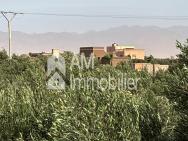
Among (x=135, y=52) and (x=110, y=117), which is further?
(x=135, y=52)

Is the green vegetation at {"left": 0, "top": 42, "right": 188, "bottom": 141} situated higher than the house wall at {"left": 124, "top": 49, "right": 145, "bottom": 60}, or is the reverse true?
the house wall at {"left": 124, "top": 49, "right": 145, "bottom": 60}

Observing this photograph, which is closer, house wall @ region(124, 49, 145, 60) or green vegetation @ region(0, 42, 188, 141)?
green vegetation @ region(0, 42, 188, 141)

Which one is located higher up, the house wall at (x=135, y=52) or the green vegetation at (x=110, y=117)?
the house wall at (x=135, y=52)

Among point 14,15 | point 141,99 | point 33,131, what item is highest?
point 14,15

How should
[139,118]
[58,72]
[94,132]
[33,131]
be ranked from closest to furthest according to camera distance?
[94,132] < [139,118] < [33,131] < [58,72]

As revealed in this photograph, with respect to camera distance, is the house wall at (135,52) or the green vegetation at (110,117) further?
the house wall at (135,52)

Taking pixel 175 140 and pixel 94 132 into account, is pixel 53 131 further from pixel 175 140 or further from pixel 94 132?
pixel 175 140

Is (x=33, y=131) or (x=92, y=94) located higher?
(x=92, y=94)

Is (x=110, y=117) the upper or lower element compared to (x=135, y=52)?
lower

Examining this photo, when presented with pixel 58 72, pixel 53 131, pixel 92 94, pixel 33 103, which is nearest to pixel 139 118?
pixel 92 94

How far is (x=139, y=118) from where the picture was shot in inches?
538

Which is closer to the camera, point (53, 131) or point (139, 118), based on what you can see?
point (53, 131)

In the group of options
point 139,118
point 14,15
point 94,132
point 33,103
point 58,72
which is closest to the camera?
point 94,132

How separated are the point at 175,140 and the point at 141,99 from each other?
2.88m
